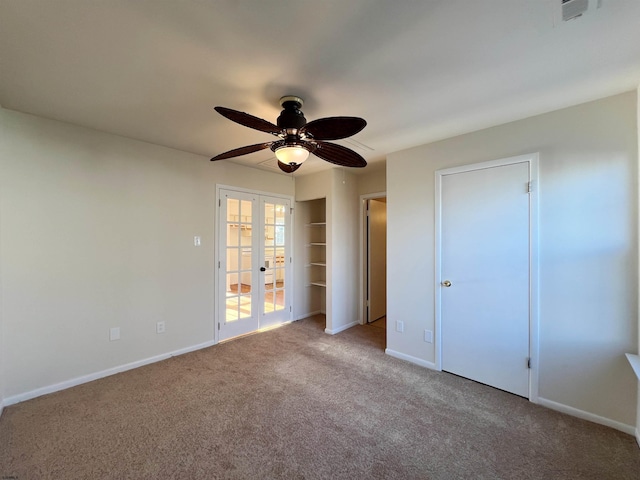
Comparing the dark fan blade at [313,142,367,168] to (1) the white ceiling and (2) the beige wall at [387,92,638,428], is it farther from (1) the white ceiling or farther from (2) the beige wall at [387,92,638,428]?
(2) the beige wall at [387,92,638,428]

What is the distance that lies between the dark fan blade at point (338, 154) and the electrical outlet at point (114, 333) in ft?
8.72

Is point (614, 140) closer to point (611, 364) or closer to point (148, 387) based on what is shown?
point (611, 364)

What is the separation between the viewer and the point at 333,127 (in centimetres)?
162

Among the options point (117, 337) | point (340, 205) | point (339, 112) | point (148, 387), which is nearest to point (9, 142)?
point (117, 337)

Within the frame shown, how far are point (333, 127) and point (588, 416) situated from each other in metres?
2.86

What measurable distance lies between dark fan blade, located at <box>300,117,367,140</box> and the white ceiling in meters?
0.34

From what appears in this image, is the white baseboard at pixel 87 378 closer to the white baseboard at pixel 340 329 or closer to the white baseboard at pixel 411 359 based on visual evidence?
the white baseboard at pixel 340 329

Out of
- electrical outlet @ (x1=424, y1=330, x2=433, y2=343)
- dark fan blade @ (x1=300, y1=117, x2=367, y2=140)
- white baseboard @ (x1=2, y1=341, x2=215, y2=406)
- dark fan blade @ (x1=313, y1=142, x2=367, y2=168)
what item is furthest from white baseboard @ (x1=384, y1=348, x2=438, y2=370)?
dark fan blade @ (x1=300, y1=117, x2=367, y2=140)

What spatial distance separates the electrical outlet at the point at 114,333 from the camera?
2.69 meters

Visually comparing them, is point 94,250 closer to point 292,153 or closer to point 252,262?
point 252,262

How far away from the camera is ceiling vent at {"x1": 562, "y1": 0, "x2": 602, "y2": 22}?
46.1 inches

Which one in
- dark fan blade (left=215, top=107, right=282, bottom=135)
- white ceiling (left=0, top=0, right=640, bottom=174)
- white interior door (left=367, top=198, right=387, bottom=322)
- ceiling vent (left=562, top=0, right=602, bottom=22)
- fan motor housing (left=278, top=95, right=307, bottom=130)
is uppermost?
white ceiling (left=0, top=0, right=640, bottom=174)

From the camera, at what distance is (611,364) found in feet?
6.44

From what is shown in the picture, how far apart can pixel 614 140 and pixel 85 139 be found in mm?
4436
